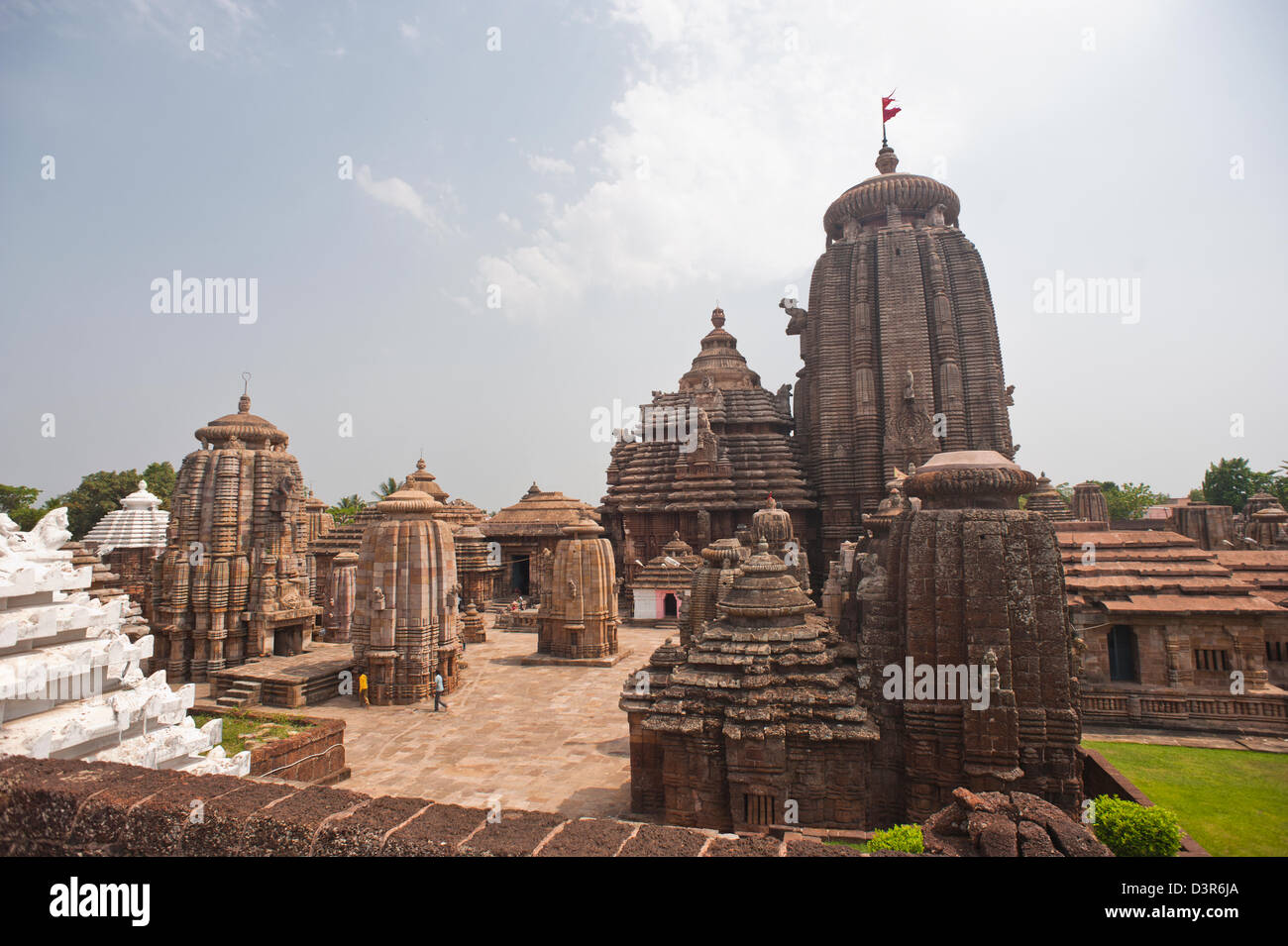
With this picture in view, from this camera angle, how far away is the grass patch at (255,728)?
10688 millimetres

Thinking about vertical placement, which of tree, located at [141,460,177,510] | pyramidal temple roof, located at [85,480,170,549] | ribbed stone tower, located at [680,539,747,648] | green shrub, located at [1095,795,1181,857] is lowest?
green shrub, located at [1095,795,1181,857]

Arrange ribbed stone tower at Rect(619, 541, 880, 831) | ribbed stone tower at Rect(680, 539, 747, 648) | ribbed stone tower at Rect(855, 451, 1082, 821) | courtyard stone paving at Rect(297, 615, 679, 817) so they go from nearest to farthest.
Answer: ribbed stone tower at Rect(855, 451, 1082, 821), ribbed stone tower at Rect(619, 541, 880, 831), courtyard stone paving at Rect(297, 615, 679, 817), ribbed stone tower at Rect(680, 539, 747, 648)

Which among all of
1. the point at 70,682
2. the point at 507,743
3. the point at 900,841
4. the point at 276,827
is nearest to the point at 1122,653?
the point at 900,841

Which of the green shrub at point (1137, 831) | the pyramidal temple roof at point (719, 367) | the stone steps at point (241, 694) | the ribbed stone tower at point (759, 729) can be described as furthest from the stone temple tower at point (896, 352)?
the stone steps at point (241, 694)

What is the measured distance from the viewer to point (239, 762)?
711 centimetres

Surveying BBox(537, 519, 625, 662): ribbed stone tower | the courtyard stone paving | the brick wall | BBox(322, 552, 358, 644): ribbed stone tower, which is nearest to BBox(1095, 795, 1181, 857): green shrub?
the brick wall

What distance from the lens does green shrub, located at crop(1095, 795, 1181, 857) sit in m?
6.39

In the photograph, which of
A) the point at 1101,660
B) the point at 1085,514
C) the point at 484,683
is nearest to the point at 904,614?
the point at 1101,660

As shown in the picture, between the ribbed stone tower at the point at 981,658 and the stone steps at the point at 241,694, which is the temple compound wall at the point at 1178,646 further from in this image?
the stone steps at the point at 241,694

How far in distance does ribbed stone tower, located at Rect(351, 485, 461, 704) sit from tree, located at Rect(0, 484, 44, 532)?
41.7 m

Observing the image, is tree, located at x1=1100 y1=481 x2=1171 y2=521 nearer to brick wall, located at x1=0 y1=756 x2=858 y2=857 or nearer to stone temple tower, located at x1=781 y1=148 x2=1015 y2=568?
stone temple tower, located at x1=781 y1=148 x2=1015 y2=568

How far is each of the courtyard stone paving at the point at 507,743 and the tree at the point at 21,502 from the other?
42.3 m

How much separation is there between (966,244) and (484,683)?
99.1ft

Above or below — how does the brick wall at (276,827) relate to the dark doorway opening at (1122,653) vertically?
above
